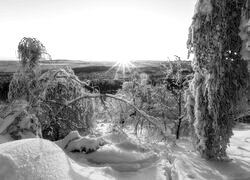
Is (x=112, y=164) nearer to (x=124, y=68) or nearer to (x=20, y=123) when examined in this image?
(x=20, y=123)

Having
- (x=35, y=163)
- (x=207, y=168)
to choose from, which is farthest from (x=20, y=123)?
(x=207, y=168)

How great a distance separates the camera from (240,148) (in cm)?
1004

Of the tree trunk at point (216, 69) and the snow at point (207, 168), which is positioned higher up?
the tree trunk at point (216, 69)

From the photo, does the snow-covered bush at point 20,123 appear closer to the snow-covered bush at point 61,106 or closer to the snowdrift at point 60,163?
the snow-covered bush at point 61,106

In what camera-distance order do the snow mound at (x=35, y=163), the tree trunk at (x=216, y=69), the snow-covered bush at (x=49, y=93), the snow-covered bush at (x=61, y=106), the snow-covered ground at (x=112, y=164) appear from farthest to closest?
the snow-covered bush at (x=61, y=106)
the snow-covered bush at (x=49, y=93)
the tree trunk at (x=216, y=69)
the snow-covered ground at (x=112, y=164)
the snow mound at (x=35, y=163)

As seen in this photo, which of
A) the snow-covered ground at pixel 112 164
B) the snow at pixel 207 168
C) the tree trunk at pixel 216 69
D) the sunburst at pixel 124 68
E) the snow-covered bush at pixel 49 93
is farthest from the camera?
the sunburst at pixel 124 68

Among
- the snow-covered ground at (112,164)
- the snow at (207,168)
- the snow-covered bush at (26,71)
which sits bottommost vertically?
the snow at (207,168)

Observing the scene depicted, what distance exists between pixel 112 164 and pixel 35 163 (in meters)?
2.50

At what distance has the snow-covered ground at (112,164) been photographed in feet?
12.4

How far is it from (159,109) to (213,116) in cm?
695

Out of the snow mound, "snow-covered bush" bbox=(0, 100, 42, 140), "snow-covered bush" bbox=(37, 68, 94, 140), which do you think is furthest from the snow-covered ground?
"snow-covered bush" bbox=(37, 68, 94, 140)

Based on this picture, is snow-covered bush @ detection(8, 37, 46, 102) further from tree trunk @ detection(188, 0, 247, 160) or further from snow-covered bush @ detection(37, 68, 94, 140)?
tree trunk @ detection(188, 0, 247, 160)

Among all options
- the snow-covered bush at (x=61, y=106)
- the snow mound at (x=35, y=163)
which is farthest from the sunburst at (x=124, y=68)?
the snow mound at (x=35, y=163)

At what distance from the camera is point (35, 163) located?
3869mm
